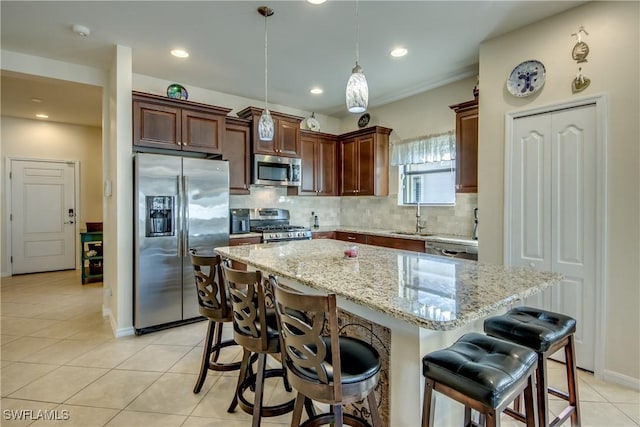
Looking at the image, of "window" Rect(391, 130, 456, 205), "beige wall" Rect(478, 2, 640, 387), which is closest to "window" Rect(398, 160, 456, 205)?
"window" Rect(391, 130, 456, 205)

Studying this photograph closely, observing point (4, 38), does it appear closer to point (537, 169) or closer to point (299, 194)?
point (299, 194)

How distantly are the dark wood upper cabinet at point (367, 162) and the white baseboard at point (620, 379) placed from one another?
3058mm

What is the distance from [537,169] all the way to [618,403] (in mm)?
1712

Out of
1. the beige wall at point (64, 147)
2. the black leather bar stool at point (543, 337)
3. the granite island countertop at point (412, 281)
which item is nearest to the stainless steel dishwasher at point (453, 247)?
the granite island countertop at point (412, 281)

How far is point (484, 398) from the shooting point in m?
1.13

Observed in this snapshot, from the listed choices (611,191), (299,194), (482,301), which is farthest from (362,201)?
(482,301)

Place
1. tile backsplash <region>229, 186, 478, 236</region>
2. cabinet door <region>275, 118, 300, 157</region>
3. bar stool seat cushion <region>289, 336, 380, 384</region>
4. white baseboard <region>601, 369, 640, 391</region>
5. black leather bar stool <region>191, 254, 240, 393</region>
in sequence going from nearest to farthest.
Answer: bar stool seat cushion <region>289, 336, 380, 384</region>, black leather bar stool <region>191, 254, 240, 393</region>, white baseboard <region>601, 369, 640, 391</region>, tile backsplash <region>229, 186, 478, 236</region>, cabinet door <region>275, 118, 300, 157</region>

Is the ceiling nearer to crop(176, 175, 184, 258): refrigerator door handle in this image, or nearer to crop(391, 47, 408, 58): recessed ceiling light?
crop(391, 47, 408, 58): recessed ceiling light

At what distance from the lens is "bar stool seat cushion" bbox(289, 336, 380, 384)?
1.28m

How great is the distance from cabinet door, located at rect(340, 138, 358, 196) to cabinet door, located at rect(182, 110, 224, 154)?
6.73ft

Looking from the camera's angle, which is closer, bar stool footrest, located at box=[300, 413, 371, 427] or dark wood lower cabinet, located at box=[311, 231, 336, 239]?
bar stool footrest, located at box=[300, 413, 371, 427]

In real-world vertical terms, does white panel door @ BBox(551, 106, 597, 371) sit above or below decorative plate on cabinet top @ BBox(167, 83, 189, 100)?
below

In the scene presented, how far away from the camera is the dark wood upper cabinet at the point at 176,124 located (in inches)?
133

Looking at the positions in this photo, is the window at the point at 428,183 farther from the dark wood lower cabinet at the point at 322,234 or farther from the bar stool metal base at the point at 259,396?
the bar stool metal base at the point at 259,396
